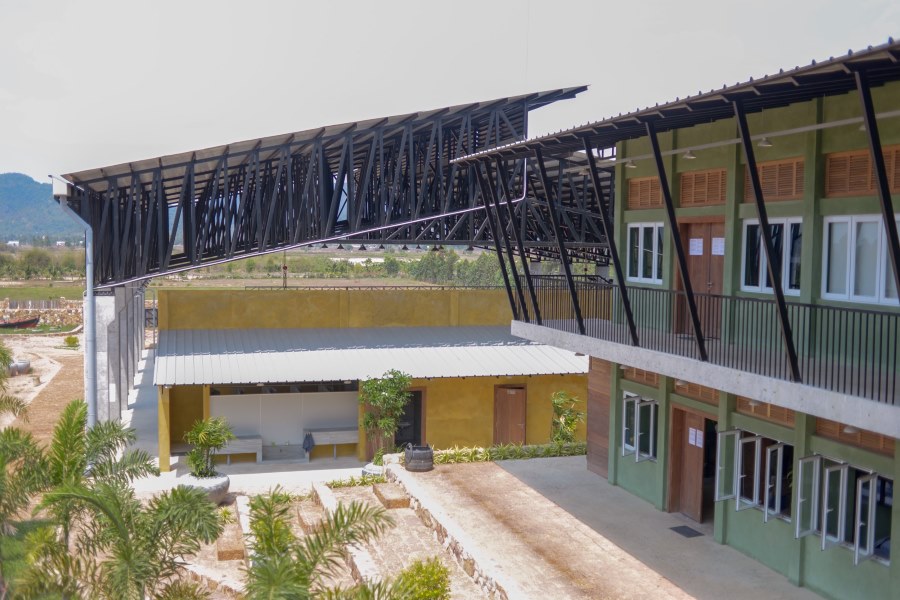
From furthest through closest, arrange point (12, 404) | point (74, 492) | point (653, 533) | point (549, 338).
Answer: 1. point (12, 404)
2. point (549, 338)
3. point (653, 533)
4. point (74, 492)

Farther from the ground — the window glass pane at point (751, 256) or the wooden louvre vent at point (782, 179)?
the wooden louvre vent at point (782, 179)

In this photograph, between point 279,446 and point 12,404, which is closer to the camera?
point 12,404

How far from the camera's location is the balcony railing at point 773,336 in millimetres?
10633

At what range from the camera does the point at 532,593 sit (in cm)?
1262

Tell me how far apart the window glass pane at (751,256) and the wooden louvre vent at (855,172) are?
1826mm

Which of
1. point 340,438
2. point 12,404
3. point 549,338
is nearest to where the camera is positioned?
point 549,338

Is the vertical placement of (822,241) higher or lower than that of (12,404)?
higher

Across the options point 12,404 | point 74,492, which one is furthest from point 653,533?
point 12,404

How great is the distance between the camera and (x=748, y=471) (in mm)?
14133

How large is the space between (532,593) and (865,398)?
5.22 meters

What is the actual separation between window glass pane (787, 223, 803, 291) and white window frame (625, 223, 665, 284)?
3637mm

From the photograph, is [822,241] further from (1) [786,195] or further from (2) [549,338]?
(2) [549,338]

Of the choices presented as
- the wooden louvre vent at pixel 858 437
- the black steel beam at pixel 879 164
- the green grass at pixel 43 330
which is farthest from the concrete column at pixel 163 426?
the green grass at pixel 43 330

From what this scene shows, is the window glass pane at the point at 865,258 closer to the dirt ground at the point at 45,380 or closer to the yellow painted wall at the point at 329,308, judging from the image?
the yellow painted wall at the point at 329,308
